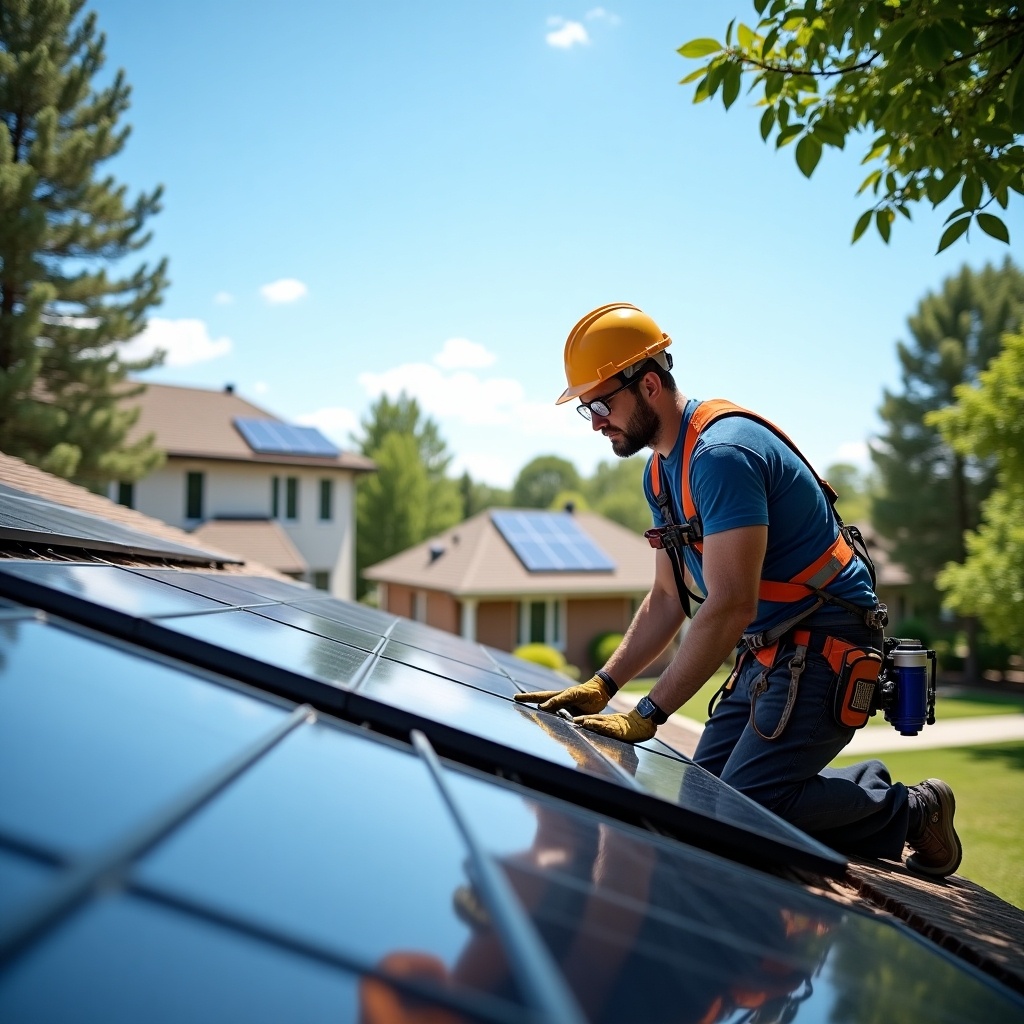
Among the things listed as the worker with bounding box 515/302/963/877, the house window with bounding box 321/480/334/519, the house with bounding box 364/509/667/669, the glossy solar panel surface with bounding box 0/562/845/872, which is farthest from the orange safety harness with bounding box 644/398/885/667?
the house window with bounding box 321/480/334/519

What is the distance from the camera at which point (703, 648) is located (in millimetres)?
3252

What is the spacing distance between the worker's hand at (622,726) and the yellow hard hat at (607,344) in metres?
1.41

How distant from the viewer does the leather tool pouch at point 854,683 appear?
3.40m

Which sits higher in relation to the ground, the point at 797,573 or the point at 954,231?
the point at 954,231

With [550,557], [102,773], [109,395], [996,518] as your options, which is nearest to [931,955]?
[102,773]

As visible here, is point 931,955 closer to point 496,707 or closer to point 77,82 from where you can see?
point 496,707

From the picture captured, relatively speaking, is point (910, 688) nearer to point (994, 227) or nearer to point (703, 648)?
point (703, 648)

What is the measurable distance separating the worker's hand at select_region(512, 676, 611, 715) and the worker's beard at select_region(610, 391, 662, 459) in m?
1.05

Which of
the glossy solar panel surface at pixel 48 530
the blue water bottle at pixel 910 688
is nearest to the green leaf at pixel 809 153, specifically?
the blue water bottle at pixel 910 688

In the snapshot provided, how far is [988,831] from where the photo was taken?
44.6 ft

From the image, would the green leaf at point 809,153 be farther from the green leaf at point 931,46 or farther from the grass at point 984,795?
the grass at point 984,795

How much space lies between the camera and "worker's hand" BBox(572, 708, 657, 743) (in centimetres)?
340

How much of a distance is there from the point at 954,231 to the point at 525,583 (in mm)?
26083

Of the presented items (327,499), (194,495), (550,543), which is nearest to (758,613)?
(550,543)
